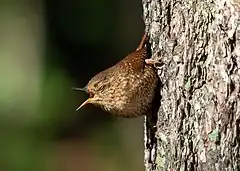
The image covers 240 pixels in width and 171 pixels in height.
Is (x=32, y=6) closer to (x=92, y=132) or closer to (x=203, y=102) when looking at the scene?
(x=92, y=132)

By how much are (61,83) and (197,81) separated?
25.5ft

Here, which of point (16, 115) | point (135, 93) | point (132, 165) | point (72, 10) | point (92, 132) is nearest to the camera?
point (135, 93)

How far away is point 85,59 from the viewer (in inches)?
482

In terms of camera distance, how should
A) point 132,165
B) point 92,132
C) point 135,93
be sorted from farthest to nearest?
1. point 92,132
2. point 132,165
3. point 135,93

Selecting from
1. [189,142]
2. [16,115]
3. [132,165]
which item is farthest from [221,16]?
[16,115]

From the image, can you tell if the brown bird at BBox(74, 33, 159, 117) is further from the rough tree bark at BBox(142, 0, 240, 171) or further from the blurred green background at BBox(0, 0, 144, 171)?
the blurred green background at BBox(0, 0, 144, 171)

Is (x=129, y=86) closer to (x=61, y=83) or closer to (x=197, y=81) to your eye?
(x=197, y=81)

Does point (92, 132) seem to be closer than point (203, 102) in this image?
No

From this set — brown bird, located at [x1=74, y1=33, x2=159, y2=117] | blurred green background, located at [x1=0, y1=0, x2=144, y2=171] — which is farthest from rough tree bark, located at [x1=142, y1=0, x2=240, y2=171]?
blurred green background, located at [x1=0, y1=0, x2=144, y2=171]

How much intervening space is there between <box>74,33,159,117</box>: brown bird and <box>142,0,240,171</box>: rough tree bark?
8 centimetres

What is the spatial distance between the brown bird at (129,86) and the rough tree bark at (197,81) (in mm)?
82

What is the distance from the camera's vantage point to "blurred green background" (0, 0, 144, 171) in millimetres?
9633

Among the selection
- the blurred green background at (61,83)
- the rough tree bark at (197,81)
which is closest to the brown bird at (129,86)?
the rough tree bark at (197,81)

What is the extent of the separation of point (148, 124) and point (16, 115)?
23.2ft
